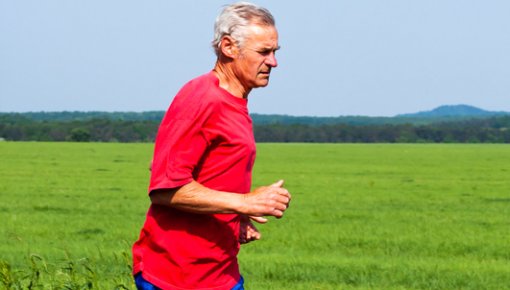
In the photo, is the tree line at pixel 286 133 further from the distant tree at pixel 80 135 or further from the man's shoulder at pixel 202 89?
the man's shoulder at pixel 202 89

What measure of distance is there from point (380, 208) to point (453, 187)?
9.04 metres

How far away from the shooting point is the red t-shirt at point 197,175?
3832mm

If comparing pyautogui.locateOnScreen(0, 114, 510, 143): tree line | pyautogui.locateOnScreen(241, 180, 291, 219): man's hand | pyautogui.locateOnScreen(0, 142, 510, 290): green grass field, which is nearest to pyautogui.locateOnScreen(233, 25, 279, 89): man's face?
pyautogui.locateOnScreen(241, 180, 291, 219): man's hand

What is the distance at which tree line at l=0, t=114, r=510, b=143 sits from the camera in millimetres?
127188

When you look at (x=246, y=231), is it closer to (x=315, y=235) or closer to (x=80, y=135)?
(x=315, y=235)

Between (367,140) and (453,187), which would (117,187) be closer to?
(453,187)

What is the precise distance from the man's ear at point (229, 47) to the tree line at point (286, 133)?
120m

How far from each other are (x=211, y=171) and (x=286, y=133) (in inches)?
5237

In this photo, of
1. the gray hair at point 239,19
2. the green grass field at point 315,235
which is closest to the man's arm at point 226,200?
the gray hair at point 239,19

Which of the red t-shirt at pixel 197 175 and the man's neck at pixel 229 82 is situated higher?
the man's neck at pixel 229 82

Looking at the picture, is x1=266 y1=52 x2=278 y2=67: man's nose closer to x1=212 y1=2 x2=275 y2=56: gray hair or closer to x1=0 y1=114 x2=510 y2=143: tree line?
x1=212 y1=2 x2=275 y2=56: gray hair

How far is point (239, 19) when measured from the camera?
3.89 meters

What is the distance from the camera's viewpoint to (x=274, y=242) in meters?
15.2

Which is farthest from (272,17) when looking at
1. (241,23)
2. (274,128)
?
(274,128)
